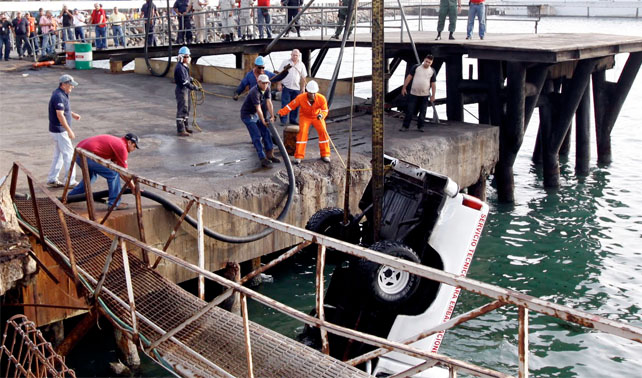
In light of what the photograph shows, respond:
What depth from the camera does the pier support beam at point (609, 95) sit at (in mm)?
20344

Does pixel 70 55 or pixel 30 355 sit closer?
pixel 30 355

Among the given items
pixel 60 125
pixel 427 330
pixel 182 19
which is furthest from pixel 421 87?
pixel 182 19

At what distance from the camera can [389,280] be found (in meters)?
8.22

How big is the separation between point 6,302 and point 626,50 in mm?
16125

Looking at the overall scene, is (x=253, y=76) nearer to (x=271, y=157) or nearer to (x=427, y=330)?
(x=271, y=157)

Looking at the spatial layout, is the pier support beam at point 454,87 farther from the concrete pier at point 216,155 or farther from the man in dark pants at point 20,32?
the man in dark pants at point 20,32

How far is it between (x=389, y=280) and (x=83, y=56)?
19.2 metres

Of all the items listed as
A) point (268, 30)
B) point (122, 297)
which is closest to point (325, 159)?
point (122, 297)

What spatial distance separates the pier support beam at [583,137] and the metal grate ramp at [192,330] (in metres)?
15.3

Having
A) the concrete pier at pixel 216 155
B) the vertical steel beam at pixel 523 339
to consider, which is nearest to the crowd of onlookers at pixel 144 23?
the concrete pier at pixel 216 155

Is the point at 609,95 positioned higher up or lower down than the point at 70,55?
lower down

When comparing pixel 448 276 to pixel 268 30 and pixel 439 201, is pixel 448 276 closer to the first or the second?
pixel 439 201

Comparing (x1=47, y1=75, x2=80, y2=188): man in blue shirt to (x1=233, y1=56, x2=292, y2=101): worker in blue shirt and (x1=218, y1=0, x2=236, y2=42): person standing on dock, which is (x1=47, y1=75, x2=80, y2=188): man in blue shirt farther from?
(x1=218, y1=0, x2=236, y2=42): person standing on dock

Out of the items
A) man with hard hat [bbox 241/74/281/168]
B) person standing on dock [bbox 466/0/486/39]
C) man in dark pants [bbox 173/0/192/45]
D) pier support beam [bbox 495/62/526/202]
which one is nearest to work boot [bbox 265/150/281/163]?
man with hard hat [bbox 241/74/281/168]
